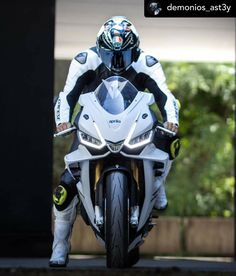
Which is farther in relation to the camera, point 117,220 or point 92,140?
point 92,140

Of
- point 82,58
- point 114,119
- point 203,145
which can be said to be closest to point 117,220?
point 114,119

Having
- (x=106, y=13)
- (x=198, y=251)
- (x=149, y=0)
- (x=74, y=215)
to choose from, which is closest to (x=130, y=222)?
(x=74, y=215)

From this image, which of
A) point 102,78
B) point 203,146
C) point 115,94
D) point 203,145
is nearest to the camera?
point 115,94

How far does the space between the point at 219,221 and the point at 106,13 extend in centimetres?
913

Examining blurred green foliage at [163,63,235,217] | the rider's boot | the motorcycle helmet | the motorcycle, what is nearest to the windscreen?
the motorcycle

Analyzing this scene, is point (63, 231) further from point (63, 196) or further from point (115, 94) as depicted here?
point (115, 94)

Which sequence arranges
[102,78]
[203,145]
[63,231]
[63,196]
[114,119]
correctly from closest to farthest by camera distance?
[114,119] → [102,78] → [63,196] → [63,231] → [203,145]

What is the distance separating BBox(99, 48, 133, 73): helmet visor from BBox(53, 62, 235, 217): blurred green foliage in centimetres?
1422

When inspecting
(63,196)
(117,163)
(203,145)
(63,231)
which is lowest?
(63,231)

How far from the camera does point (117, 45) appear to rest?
763 centimetres

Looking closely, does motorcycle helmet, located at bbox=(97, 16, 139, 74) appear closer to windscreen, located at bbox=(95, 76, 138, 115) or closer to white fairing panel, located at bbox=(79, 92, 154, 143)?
windscreen, located at bbox=(95, 76, 138, 115)

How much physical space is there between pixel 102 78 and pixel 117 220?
119 centimetres

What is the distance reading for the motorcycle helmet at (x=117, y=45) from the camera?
7.64 m

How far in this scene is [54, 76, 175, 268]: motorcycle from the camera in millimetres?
7207
